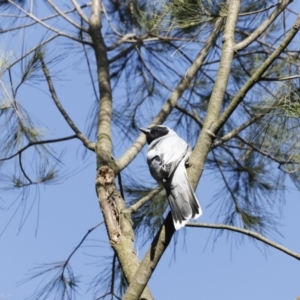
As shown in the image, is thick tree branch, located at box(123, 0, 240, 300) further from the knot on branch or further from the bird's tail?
the knot on branch

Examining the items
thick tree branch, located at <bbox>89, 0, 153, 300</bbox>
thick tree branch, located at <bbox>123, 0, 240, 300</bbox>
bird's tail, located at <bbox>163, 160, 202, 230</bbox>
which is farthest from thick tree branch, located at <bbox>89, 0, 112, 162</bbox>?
thick tree branch, located at <bbox>123, 0, 240, 300</bbox>

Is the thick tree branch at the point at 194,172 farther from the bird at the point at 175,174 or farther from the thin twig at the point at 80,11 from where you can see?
the thin twig at the point at 80,11

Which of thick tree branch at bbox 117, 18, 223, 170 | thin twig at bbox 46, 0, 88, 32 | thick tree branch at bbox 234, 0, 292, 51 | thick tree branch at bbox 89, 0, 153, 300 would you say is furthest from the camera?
thin twig at bbox 46, 0, 88, 32

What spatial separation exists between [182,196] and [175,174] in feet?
0.27

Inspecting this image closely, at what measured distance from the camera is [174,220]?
72.6 inches

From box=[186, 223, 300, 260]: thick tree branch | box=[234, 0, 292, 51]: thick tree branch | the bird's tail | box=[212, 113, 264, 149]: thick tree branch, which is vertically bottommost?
box=[186, 223, 300, 260]: thick tree branch

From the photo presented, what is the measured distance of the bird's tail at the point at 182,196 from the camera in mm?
1986

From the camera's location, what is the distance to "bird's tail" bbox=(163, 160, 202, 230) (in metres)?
A: 1.99

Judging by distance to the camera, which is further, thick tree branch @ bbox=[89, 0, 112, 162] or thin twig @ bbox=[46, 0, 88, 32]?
thin twig @ bbox=[46, 0, 88, 32]

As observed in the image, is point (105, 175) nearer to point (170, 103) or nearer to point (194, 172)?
point (194, 172)

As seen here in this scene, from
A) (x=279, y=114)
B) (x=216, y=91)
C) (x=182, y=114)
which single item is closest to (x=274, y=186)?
(x=182, y=114)

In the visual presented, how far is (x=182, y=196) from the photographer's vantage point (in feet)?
6.72

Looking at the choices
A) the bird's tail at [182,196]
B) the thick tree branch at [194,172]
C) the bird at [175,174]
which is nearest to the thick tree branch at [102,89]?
the bird at [175,174]

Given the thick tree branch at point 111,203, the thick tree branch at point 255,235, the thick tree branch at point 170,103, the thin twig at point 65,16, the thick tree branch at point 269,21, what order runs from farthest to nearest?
1. the thin twig at point 65,16
2. the thick tree branch at point 170,103
3. the thick tree branch at point 269,21
4. the thick tree branch at point 111,203
5. the thick tree branch at point 255,235
